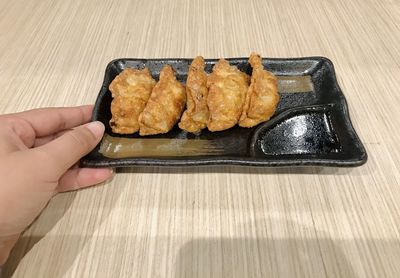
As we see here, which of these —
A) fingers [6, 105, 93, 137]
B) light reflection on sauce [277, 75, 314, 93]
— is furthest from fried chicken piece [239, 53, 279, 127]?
fingers [6, 105, 93, 137]

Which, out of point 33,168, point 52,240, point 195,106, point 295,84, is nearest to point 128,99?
point 195,106

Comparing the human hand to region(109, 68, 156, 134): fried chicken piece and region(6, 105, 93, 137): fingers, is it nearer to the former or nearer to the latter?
region(6, 105, 93, 137): fingers

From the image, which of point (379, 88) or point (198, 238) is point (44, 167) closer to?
point (198, 238)

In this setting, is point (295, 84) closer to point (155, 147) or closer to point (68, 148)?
point (155, 147)

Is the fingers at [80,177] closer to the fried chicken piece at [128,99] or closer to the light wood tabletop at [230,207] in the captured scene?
the light wood tabletop at [230,207]

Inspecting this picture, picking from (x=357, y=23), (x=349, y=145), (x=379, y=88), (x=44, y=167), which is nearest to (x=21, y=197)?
(x=44, y=167)
